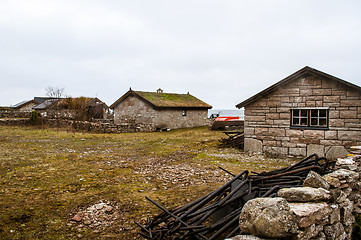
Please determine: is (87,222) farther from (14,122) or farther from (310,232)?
(14,122)

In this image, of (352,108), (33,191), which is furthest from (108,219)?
(352,108)

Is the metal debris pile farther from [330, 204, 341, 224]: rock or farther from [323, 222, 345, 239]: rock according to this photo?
[323, 222, 345, 239]: rock

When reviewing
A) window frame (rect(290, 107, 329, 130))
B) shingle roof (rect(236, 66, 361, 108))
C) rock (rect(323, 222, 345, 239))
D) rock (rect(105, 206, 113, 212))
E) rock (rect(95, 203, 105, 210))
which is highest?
shingle roof (rect(236, 66, 361, 108))

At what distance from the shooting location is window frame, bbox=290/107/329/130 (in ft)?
34.8

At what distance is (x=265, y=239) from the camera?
250 cm

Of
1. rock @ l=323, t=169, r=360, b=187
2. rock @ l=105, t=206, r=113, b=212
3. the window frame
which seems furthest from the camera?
the window frame

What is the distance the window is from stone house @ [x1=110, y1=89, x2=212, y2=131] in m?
13.5

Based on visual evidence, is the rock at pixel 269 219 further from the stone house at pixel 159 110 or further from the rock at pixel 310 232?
the stone house at pixel 159 110

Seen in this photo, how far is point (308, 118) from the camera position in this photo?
36.0 feet

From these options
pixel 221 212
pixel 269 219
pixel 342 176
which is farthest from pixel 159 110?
pixel 269 219

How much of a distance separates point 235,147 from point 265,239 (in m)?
11.6

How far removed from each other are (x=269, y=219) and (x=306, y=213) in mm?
556

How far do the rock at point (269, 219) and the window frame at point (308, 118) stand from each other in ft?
31.5

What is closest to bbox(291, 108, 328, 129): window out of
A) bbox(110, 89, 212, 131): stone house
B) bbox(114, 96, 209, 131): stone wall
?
bbox(110, 89, 212, 131): stone house
